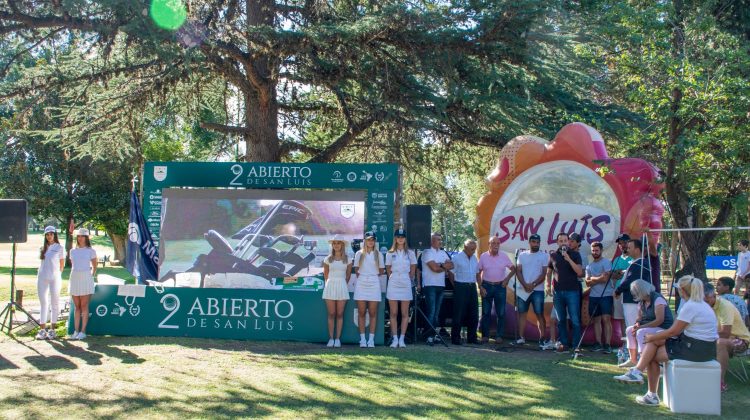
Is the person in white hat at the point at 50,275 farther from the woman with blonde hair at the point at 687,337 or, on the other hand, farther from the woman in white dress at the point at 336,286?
A: the woman with blonde hair at the point at 687,337

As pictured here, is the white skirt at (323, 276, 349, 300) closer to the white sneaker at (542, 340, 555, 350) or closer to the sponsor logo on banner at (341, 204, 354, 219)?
the sponsor logo on banner at (341, 204, 354, 219)

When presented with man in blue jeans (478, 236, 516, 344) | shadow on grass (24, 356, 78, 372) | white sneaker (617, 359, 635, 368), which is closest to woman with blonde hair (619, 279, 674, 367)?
white sneaker (617, 359, 635, 368)

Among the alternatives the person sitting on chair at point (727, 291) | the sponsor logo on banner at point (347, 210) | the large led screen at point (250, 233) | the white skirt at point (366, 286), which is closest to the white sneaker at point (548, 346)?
the white skirt at point (366, 286)

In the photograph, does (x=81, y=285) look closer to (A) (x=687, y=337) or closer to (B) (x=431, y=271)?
(B) (x=431, y=271)

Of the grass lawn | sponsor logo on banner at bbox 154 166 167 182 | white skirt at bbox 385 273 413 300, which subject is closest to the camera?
the grass lawn

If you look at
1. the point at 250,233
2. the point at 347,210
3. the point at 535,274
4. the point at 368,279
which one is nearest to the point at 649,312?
the point at 535,274

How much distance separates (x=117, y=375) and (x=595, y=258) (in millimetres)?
6484

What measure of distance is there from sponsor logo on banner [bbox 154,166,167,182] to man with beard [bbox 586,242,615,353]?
676 cm

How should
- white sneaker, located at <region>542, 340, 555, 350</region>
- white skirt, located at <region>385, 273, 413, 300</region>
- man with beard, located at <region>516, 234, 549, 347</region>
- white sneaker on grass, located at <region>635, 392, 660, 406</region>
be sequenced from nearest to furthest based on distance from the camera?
white sneaker on grass, located at <region>635, 392, 660, 406</region> < white sneaker, located at <region>542, 340, 555, 350</region> < white skirt, located at <region>385, 273, 413, 300</region> < man with beard, located at <region>516, 234, 549, 347</region>

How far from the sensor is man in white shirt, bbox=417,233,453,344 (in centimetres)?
1097

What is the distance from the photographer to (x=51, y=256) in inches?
439

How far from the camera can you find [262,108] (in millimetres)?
15164

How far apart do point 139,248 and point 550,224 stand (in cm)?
648

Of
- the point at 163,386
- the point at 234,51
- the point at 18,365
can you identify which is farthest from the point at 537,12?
the point at 18,365
